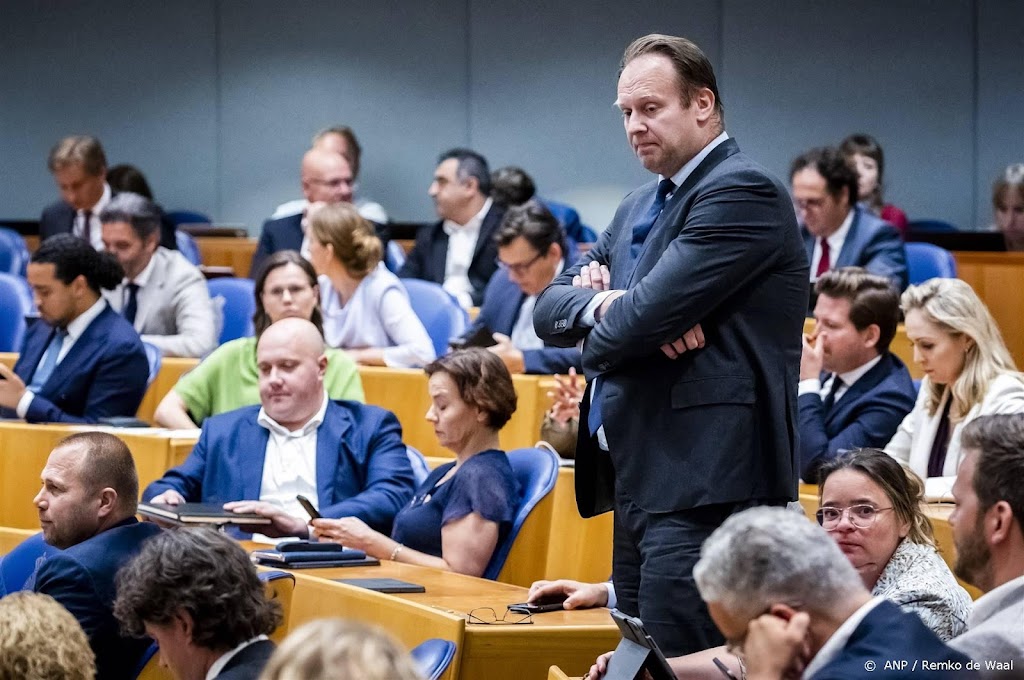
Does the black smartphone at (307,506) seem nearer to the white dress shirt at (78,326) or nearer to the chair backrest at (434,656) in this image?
the chair backrest at (434,656)

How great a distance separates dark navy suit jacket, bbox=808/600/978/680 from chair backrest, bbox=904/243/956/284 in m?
4.29

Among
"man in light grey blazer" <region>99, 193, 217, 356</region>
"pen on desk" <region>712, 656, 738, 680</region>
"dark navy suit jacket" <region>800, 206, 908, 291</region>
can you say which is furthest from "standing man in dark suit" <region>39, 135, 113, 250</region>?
"pen on desk" <region>712, 656, 738, 680</region>

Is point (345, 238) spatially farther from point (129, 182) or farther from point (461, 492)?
point (129, 182)

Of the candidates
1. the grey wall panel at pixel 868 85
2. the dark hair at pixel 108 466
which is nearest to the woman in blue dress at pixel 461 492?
the dark hair at pixel 108 466

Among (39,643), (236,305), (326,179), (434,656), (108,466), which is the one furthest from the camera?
(326,179)

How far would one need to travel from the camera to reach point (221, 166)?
976cm

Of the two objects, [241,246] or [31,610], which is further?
[241,246]

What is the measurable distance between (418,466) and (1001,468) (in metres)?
2.31

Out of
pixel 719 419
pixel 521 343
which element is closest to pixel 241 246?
pixel 521 343

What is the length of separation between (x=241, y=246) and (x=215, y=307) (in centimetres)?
217

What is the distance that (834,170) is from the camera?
584cm

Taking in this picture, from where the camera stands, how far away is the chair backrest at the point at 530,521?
3.58m

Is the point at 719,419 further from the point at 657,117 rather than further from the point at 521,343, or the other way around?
the point at 521,343

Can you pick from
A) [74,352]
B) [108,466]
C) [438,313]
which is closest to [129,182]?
[438,313]
